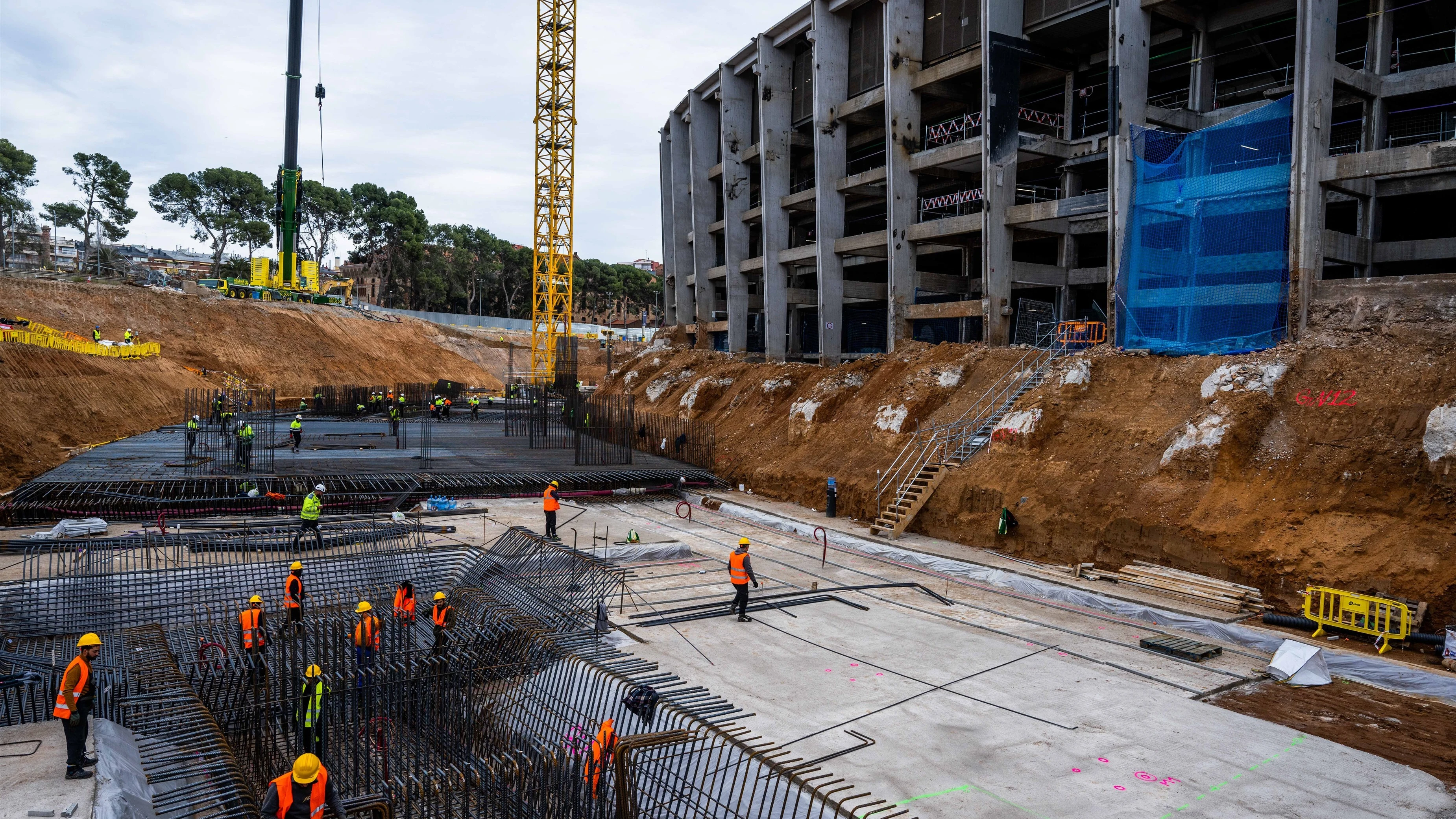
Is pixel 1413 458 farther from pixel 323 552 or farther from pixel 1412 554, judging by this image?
pixel 323 552

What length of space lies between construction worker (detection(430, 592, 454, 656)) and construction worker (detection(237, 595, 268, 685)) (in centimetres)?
193

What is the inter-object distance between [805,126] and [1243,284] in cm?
2632

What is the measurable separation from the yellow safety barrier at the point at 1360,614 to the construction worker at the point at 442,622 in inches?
527

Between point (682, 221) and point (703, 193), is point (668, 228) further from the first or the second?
point (703, 193)

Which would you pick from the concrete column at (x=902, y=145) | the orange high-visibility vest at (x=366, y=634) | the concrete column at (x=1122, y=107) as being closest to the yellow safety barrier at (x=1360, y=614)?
the concrete column at (x=1122, y=107)

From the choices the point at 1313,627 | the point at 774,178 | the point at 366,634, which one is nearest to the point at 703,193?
the point at 774,178

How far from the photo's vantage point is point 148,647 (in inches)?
416

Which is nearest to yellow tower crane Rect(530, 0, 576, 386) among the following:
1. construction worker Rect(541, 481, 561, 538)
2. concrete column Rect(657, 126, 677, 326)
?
concrete column Rect(657, 126, 677, 326)

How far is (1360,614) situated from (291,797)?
14.9m

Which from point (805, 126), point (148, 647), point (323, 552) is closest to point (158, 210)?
point (805, 126)

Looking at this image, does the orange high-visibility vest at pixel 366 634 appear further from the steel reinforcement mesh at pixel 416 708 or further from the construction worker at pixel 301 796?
the construction worker at pixel 301 796

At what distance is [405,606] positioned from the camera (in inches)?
436

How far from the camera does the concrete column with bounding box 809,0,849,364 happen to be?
→ 3562cm

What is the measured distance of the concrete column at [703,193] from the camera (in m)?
49.5
